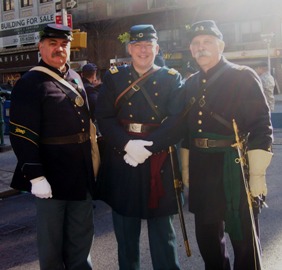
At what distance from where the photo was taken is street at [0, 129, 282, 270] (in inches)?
152

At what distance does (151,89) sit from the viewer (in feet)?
9.87

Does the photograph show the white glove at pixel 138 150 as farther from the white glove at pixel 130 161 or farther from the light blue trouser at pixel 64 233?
the light blue trouser at pixel 64 233

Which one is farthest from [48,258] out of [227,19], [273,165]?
[227,19]

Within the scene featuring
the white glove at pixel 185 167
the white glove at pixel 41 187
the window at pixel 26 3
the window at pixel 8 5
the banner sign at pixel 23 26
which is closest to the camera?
the white glove at pixel 41 187

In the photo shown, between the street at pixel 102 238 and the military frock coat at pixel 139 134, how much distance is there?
3.33 feet

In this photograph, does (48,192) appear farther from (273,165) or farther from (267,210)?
(273,165)

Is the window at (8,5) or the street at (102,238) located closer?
the street at (102,238)

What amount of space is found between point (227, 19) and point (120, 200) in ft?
87.7

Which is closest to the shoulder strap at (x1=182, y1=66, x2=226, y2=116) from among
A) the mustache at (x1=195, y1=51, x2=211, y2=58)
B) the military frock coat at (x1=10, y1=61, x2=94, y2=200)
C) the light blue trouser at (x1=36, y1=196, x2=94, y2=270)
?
the mustache at (x1=195, y1=51, x2=211, y2=58)

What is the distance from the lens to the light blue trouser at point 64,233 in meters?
2.92

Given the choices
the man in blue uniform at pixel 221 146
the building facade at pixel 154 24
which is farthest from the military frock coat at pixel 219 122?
the building facade at pixel 154 24

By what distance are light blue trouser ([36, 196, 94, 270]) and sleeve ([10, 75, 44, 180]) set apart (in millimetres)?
309

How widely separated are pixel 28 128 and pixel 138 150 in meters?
0.79

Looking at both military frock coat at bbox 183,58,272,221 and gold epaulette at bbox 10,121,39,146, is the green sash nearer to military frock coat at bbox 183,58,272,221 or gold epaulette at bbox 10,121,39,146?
military frock coat at bbox 183,58,272,221
